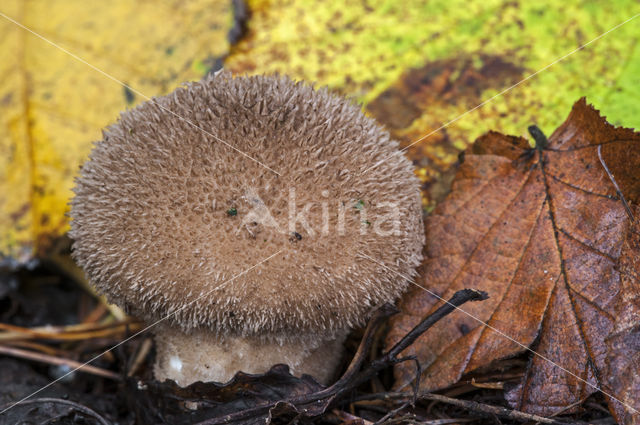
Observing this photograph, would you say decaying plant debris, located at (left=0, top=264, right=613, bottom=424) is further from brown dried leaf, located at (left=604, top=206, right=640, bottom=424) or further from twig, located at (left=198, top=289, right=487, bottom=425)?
brown dried leaf, located at (left=604, top=206, right=640, bottom=424)

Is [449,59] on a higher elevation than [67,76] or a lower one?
lower

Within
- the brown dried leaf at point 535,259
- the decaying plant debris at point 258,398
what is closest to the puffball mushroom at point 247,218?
the decaying plant debris at point 258,398

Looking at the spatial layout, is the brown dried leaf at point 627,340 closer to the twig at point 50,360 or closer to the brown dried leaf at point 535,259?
the brown dried leaf at point 535,259

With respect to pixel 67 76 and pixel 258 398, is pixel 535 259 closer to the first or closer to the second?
pixel 258 398

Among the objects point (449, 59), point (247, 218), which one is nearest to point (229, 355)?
point (247, 218)

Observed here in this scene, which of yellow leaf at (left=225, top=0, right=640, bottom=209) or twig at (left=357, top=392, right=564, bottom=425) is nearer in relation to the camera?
twig at (left=357, top=392, right=564, bottom=425)

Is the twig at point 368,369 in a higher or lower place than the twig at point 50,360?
lower

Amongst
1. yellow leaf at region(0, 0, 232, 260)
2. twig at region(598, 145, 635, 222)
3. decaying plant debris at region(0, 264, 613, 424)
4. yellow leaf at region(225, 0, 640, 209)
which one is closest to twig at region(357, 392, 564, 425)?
decaying plant debris at region(0, 264, 613, 424)

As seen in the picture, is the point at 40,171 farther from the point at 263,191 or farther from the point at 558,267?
the point at 558,267
